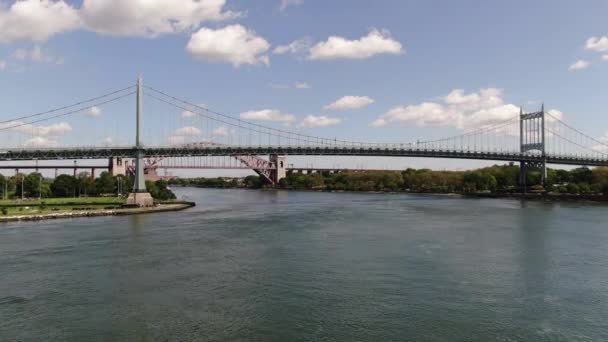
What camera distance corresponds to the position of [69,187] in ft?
133

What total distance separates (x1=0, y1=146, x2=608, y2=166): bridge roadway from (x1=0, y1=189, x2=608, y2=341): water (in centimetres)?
1393

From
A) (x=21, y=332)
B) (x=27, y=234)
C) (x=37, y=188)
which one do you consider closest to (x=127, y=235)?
(x=27, y=234)

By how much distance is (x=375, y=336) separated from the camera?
7906 millimetres

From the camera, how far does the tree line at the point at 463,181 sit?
5003 centimetres

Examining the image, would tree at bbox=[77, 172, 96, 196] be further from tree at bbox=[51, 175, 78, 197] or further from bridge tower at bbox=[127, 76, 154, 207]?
bridge tower at bbox=[127, 76, 154, 207]

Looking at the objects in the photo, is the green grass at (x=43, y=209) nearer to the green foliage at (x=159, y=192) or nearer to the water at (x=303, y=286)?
the water at (x=303, y=286)

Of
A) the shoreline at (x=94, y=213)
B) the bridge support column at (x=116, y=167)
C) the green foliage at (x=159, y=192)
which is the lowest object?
the shoreline at (x=94, y=213)

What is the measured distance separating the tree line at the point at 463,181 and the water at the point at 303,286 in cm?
→ 3506

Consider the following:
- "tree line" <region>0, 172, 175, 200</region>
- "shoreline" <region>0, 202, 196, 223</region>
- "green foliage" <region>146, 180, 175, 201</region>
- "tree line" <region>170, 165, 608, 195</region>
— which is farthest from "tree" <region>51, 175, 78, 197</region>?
"tree line" <region>170, 165, 608, 195</region>

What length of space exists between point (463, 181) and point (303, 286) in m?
60.4

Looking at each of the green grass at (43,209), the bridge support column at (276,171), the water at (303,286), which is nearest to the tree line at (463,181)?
the bridge support column at (276,171)

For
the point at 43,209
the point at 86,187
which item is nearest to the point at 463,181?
the point at 86,187

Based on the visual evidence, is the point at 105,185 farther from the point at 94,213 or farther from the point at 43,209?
the point at 94,213

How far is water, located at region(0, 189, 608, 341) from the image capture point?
824 cm
